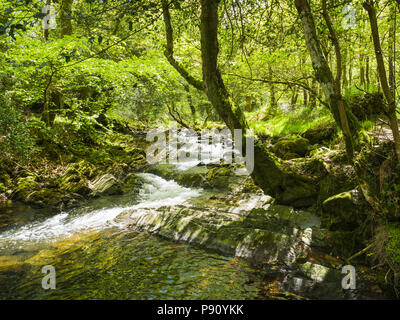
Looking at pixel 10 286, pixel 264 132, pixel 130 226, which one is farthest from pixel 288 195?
pixel 264 132

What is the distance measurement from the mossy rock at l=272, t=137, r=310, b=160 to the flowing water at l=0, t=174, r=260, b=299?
5.07 meters

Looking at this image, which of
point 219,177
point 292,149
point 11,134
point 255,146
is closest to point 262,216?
point 255,146

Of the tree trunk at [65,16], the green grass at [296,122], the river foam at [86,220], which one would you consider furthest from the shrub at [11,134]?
the green grass at [296,122]

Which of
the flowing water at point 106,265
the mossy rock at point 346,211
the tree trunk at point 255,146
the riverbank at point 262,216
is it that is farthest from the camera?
the tree trunk at point 255,146

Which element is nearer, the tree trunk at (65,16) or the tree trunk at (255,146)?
the tree trunk at (65,16)

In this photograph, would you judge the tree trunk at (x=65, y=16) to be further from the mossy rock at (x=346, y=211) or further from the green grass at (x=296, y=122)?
the green grass at (x=296, y=122)

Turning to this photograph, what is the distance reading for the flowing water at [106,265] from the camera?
3.57 metres

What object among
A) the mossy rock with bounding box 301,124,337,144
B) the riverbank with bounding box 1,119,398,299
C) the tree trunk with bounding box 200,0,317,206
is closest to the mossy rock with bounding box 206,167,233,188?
the riverbank with bounding box 1,119,398,299

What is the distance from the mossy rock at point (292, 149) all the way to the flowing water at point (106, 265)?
5.07 metres

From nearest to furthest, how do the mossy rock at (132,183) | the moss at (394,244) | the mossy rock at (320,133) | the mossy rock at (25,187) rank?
the moss at (394,244), the mossy rock at (25,187), the mossy rock at (320,133), the mossy rock at (132,183)

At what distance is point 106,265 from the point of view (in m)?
4.38

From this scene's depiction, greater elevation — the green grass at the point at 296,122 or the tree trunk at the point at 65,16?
the tree trunk at the point at 65,16

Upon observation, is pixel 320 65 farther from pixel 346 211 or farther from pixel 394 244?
pixel 394 244

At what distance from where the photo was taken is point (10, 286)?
3.79m
